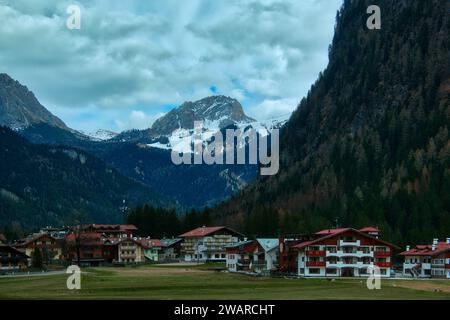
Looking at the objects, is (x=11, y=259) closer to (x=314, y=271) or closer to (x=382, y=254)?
(x=314, y=271)

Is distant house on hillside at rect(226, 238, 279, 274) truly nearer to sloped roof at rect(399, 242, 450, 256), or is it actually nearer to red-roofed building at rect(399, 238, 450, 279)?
sloped roof at rect(399, 242, 450, 256)

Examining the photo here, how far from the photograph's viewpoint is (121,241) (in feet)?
639

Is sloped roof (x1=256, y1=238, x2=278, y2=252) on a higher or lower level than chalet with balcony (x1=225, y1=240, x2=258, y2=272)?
higher

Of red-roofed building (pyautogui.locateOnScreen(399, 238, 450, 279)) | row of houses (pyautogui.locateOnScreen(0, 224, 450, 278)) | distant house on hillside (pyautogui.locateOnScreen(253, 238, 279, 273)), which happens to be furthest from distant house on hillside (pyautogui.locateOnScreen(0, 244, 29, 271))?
red-roofed building (pyautogui.locateOnScreen(399, 238, 450, 279))

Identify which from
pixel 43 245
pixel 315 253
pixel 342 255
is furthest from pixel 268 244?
pixel 43 245

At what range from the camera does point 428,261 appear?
14212 cm

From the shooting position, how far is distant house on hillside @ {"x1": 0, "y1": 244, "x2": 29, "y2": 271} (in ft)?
504

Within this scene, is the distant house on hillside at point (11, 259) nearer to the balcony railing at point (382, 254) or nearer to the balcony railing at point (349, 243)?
the balcony railing at point (349, 243)

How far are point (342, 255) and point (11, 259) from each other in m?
64.3

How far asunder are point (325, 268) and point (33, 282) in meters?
53.5

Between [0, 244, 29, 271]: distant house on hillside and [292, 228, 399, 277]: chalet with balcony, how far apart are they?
180 feet
